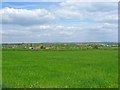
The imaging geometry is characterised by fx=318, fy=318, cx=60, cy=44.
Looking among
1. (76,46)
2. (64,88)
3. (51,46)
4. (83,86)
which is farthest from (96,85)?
(76,46)

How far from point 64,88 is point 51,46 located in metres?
67.7

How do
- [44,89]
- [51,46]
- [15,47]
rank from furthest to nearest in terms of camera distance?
[51,46]
[15,47]
[44,89]

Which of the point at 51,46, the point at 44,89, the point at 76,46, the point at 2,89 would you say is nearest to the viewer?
the point at 2,89

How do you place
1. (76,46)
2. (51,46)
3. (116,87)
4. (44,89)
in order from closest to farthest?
(44,89) < (116,87) < (51,46) < (76,46)

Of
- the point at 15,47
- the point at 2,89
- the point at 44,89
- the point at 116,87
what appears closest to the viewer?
the point at 2,89

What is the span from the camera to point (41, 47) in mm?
74500

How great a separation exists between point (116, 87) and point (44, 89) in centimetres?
289

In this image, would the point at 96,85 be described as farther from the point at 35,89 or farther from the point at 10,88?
the point at 10,88

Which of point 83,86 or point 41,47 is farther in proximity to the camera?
point 41,47

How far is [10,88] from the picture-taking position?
37.5 feet

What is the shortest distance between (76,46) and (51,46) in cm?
872

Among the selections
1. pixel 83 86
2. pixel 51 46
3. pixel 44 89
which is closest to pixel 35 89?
pixel 44 89

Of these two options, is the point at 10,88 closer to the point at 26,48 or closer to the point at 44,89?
the point at 44,89

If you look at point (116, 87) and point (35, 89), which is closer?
point (35, 89)
